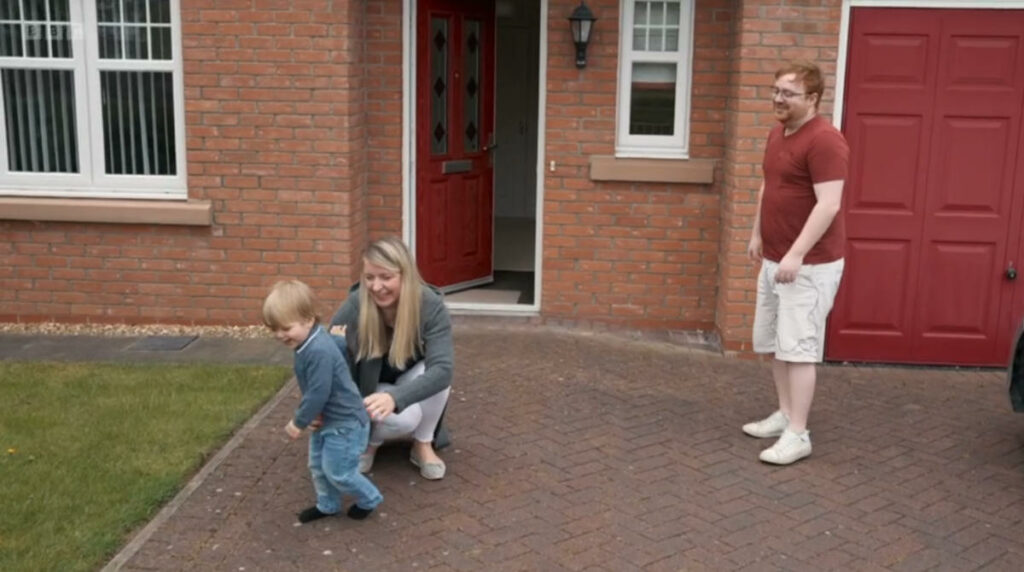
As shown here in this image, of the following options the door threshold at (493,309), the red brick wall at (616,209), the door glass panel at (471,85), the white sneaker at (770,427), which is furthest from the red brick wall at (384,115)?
the white sneaker at (770,427)

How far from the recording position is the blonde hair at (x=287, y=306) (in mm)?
4383

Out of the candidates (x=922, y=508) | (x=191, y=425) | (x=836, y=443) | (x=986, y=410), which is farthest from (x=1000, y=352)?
(x=191, y=425)

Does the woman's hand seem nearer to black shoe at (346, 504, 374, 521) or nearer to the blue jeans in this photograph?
the blue jeans

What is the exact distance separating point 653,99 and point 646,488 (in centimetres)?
369

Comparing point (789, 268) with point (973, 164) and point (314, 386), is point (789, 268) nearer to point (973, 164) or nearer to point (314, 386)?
point (314, 386)

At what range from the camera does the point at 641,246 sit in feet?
26.8

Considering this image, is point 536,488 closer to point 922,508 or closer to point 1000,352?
point 922,508

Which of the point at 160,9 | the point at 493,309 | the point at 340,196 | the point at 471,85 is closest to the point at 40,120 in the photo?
the point at 160,9

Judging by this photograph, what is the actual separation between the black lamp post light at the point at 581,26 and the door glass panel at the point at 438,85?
120cm

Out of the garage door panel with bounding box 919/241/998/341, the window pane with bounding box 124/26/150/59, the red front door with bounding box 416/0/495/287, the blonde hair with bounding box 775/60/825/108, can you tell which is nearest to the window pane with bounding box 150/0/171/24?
the window pane with bounding box 124/26/150/59

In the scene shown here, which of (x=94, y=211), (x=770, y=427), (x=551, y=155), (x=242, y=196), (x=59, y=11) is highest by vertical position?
(x=59, y=11)

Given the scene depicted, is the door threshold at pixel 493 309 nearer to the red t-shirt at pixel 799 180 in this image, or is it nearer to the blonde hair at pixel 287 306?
the red t-shirt at pixel 799 180

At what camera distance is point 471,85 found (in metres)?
9.15

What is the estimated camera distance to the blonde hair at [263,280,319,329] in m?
4.38
